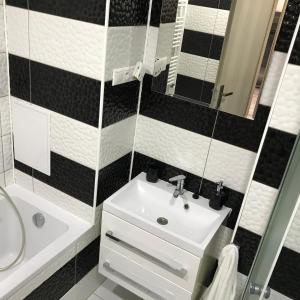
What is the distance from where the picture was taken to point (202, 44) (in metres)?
1.53

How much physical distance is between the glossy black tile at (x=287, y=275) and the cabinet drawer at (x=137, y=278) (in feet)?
1.31

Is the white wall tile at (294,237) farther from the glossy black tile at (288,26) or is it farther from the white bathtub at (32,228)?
the white bathtub at (32,228)

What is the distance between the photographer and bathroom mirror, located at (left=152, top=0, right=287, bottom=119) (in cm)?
137

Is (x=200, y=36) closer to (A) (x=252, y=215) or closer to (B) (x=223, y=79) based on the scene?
(B) (x=223, y=79)

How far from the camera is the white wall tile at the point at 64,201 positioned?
1781 millimetres

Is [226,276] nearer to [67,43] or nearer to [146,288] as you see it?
[146,288]

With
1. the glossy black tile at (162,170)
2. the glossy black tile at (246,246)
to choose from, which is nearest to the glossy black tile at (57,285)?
the glossy black tile at (162,170)

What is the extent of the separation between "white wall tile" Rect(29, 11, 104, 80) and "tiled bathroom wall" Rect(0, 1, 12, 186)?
0.64ft

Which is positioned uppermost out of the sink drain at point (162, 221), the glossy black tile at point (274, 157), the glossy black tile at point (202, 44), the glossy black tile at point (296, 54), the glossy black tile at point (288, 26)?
the glossy black tile at point (288, 26)

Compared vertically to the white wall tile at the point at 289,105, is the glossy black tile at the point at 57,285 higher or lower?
lower

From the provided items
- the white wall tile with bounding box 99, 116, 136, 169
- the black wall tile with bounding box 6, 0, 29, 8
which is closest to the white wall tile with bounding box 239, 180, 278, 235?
the white wall tile with bounding box 99, 116, 136, 169

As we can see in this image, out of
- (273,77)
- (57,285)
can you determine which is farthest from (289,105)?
(57,285)

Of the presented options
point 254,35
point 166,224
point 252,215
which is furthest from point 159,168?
point 254,35

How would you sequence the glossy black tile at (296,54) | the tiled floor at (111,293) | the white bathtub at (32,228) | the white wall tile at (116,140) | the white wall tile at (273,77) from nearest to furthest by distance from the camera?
the glossy black tile at (296,54)
the white wall tile at (273,77)
the white wall tile at (116,140)
the white bathtub at (32,228)
the tiled floor at (111,293)
